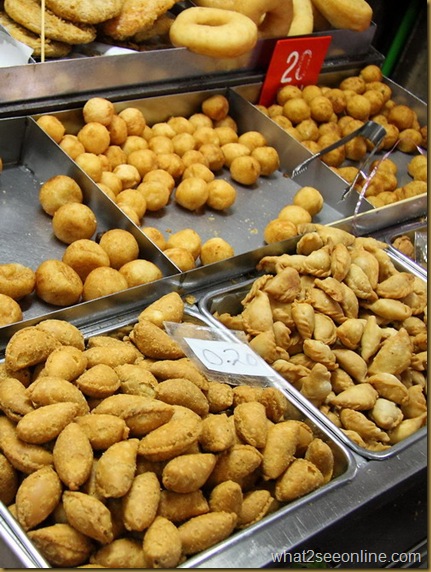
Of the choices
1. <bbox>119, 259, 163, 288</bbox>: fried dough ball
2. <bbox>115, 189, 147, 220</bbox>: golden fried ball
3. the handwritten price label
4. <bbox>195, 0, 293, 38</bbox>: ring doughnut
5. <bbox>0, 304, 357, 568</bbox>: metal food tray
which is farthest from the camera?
<bbox>195, 0, 293, 38</bbox>: ring doughnut

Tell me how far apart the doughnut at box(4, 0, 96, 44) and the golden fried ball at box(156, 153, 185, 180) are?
1.77 feet

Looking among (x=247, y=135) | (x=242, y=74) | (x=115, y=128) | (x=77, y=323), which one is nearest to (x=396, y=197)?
(x=247, y=135)

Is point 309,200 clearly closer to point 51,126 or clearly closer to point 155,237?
point 155,237

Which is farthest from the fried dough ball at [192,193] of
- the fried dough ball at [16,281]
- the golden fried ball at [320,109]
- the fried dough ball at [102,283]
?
the golden fried ball at [320,109]

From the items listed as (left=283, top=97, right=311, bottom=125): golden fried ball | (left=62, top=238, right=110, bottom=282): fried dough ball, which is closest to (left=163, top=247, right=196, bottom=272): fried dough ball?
(left=62, top=238, right=110, bottom=282): fried dough ball

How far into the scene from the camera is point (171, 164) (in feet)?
8.68

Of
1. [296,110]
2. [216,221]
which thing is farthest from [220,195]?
[296,110]

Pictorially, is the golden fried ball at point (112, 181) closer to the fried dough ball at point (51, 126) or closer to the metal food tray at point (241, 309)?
the fried dough ball at point (51, 126)

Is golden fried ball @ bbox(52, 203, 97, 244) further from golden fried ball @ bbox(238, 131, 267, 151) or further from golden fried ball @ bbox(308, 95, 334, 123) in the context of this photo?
golden fried ball @ bbox(308, 95, 334, 123)

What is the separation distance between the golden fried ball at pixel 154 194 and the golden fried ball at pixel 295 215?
0.45 m

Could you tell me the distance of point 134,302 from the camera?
194cm

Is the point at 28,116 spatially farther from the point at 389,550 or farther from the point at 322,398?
the point at 389,550

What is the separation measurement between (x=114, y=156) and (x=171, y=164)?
226 mm

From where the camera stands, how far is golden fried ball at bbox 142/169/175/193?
255cm
